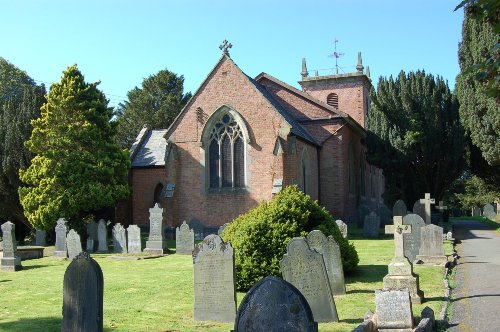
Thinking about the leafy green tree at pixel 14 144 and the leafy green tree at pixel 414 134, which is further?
the leafy green tree at pixel 414 134

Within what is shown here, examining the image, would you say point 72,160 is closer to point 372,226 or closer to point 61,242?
point 61,242

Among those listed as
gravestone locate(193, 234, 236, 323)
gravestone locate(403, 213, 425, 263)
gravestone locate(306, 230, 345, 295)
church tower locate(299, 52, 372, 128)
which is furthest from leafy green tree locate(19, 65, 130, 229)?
church tower locate(299, 52, 372, 128)

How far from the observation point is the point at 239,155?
2983cm

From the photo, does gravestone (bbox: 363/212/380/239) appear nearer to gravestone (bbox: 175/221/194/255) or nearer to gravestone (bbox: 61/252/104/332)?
gravestone (bbox: 175/221/194/255)

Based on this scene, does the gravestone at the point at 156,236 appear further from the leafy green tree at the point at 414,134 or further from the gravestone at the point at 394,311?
the gravestone at the point at 394,311

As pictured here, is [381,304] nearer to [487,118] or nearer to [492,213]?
[487,118]

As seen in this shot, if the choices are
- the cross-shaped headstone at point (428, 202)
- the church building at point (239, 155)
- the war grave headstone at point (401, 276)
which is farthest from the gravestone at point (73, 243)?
the war grave headstone at point (401, 276)

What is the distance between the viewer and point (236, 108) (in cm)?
2984

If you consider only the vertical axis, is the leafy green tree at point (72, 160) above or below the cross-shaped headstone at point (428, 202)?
above

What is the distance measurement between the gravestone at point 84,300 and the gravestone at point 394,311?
13.1ft

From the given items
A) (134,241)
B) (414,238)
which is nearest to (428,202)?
(414,238)

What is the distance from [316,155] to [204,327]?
23545mm

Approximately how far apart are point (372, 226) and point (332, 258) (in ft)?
51.3

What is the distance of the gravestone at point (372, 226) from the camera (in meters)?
26.9
